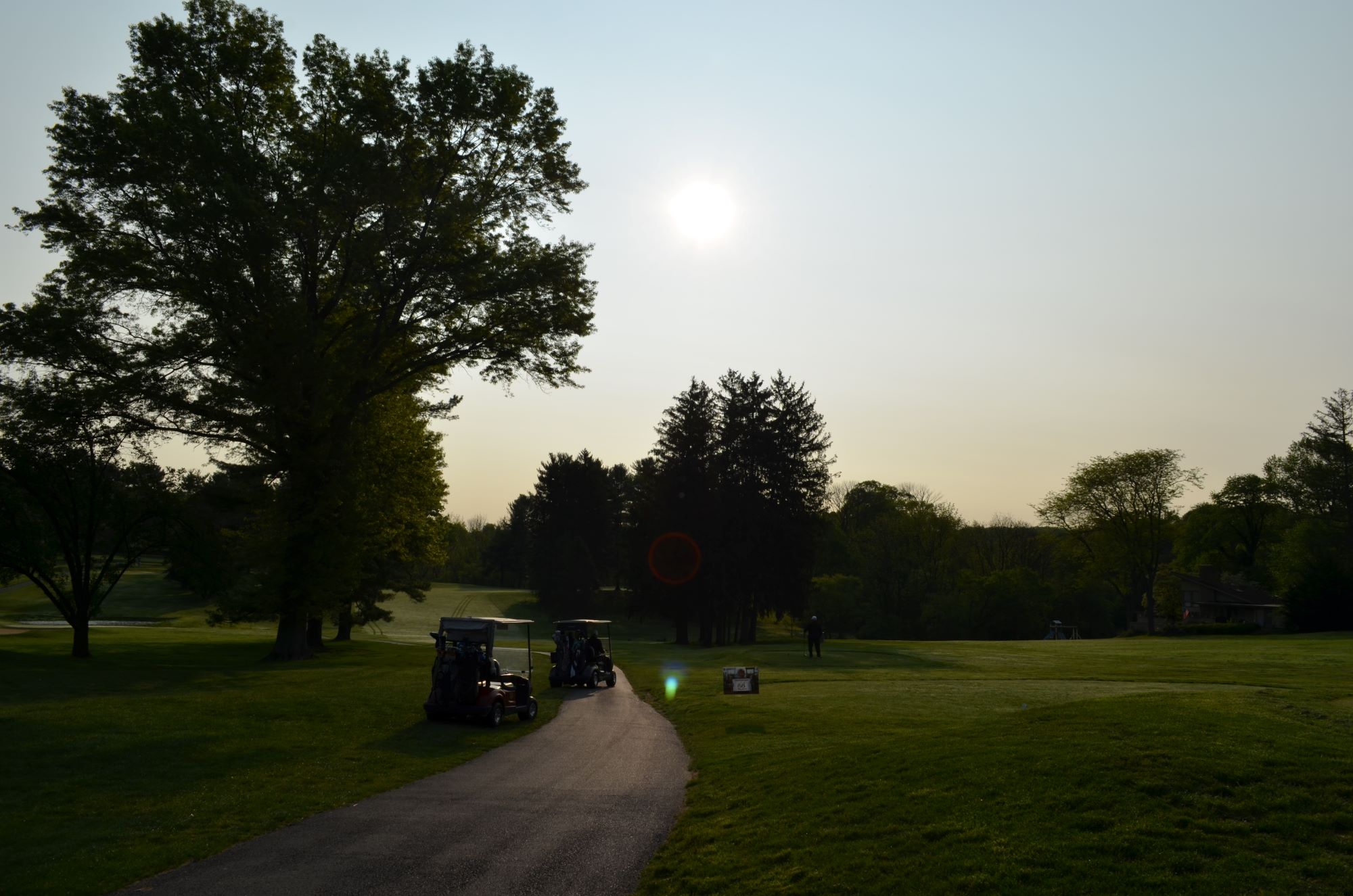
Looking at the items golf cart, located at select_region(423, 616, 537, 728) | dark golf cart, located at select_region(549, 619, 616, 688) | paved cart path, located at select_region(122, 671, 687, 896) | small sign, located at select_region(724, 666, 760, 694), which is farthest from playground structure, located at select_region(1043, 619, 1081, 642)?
paved cart path, located at select_region(122, 671, 687, 896)

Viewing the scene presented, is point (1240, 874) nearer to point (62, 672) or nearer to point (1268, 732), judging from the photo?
point (1268, 732)

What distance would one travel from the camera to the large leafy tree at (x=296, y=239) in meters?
32.2

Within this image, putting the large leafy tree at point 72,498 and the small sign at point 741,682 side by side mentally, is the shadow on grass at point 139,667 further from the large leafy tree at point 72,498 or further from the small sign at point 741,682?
the small sign at point 741,682

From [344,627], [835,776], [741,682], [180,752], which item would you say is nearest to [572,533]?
[344,627]

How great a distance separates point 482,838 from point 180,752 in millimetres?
9079

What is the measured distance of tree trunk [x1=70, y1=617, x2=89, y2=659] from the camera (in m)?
37.2

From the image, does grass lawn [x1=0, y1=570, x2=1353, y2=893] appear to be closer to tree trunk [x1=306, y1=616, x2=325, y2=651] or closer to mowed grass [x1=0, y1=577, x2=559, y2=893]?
mowed grass [x1=0, y1=577, x2=559, y2=893]

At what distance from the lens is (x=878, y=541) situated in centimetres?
9194

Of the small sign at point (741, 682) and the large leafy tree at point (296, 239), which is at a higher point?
the large leafy tree at point (296, 239)

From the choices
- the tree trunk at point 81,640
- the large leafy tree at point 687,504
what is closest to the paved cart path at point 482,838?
the tree trunk at point 81,640

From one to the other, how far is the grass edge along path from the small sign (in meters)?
5.20

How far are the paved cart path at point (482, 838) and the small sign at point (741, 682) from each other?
34.9 feet

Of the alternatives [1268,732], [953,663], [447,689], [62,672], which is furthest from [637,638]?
[1268,732]

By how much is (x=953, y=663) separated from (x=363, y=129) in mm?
32308
